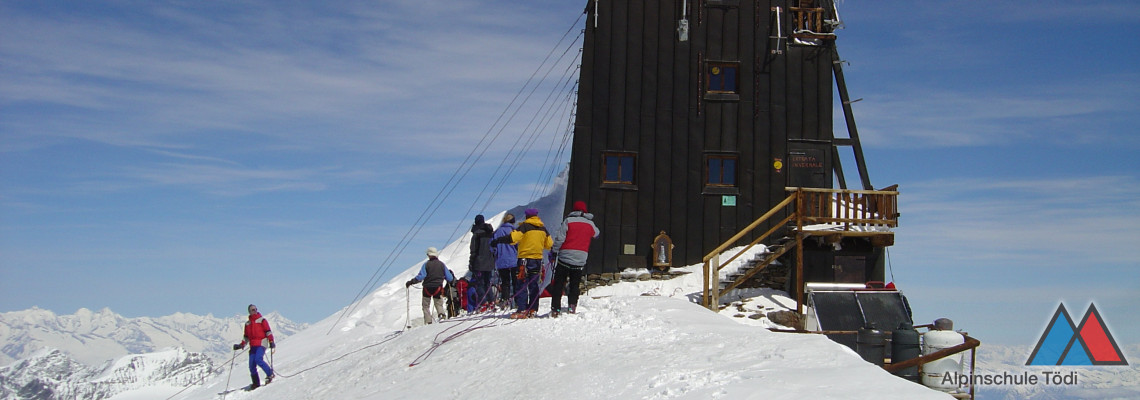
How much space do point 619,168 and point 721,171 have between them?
101 inches

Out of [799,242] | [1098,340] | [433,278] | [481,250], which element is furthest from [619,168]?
[1098,340]

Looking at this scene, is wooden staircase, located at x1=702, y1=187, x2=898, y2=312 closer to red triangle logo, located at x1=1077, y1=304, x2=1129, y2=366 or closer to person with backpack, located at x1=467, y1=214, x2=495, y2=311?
person with backpack, located at x1=467, y1=214, x2=495, y2=311

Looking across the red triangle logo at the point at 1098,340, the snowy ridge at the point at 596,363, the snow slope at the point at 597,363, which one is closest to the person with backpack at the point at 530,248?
the snowy ridge at the point at 596,363

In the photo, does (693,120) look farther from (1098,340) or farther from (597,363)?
(1098,340)

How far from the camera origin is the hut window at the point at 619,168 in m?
23.5

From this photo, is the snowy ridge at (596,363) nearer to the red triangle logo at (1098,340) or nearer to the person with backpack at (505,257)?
the person with backpack at (505,257)

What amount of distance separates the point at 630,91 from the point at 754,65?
3.22 m

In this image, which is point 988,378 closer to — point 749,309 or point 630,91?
point 749,309

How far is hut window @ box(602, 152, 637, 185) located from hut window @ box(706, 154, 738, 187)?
1936 millimetres

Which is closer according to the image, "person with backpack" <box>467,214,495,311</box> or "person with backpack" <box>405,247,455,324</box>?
"person with backpack" <box>467,214,495,311</box>

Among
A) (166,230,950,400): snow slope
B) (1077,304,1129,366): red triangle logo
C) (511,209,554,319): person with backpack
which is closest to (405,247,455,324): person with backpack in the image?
(166,230,950,400): snow slope

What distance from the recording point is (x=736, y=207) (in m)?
23.5

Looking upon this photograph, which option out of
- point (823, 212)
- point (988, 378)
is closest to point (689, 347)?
point (988, 378)

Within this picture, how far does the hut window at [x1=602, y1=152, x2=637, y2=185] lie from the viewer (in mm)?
23484
